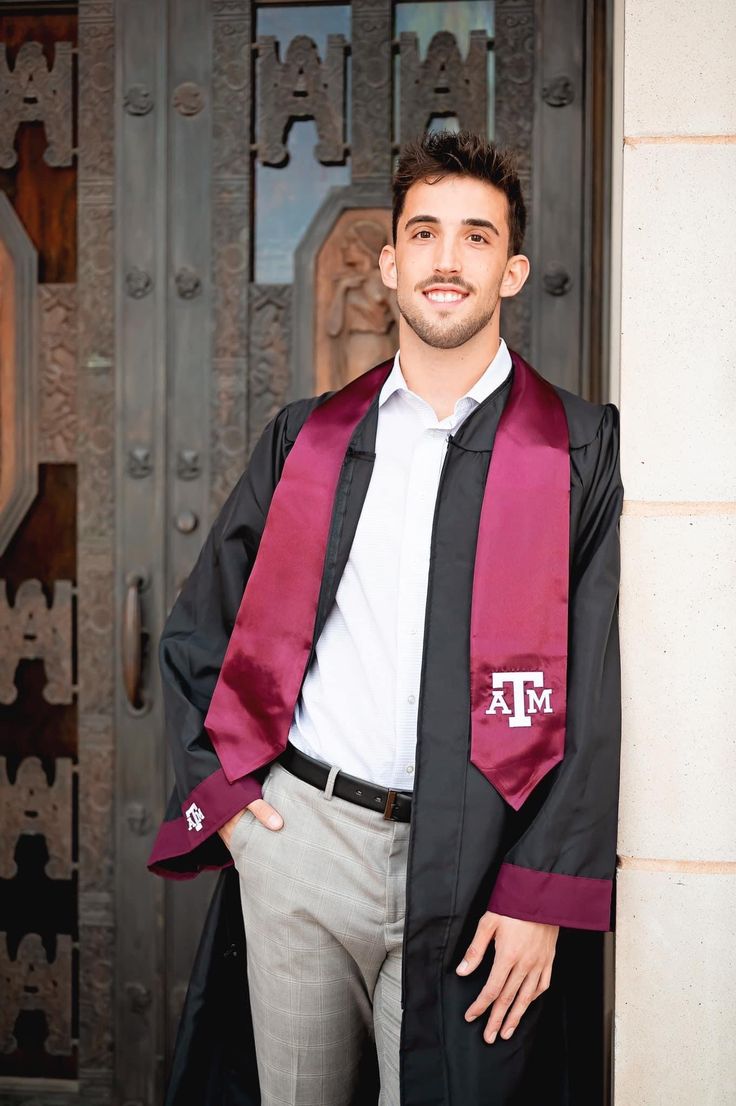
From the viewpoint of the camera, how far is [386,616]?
1771mm

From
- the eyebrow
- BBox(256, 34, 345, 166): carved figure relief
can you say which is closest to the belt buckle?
the eyebrow

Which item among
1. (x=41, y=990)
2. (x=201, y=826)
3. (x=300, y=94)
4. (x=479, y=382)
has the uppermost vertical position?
(x=300, y=94)

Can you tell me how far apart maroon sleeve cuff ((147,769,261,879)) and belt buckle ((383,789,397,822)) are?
0.25 meters

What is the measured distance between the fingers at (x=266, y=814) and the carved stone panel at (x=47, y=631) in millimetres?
1088

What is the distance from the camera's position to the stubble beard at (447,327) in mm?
1729

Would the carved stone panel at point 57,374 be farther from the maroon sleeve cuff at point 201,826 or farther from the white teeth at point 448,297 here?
the white teeth at point 448,297

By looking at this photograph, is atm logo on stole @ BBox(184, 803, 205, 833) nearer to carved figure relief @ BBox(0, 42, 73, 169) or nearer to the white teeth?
the white teeth

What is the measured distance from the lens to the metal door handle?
103 inches

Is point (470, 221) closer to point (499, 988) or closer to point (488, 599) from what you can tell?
point (488, 599)

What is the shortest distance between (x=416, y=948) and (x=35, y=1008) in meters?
1.56

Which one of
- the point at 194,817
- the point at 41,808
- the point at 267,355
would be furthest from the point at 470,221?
the point at 41,808

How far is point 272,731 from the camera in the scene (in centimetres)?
183

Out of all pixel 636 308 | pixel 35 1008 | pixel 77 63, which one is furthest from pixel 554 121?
pixel 35 1008

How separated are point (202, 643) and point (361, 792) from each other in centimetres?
45
